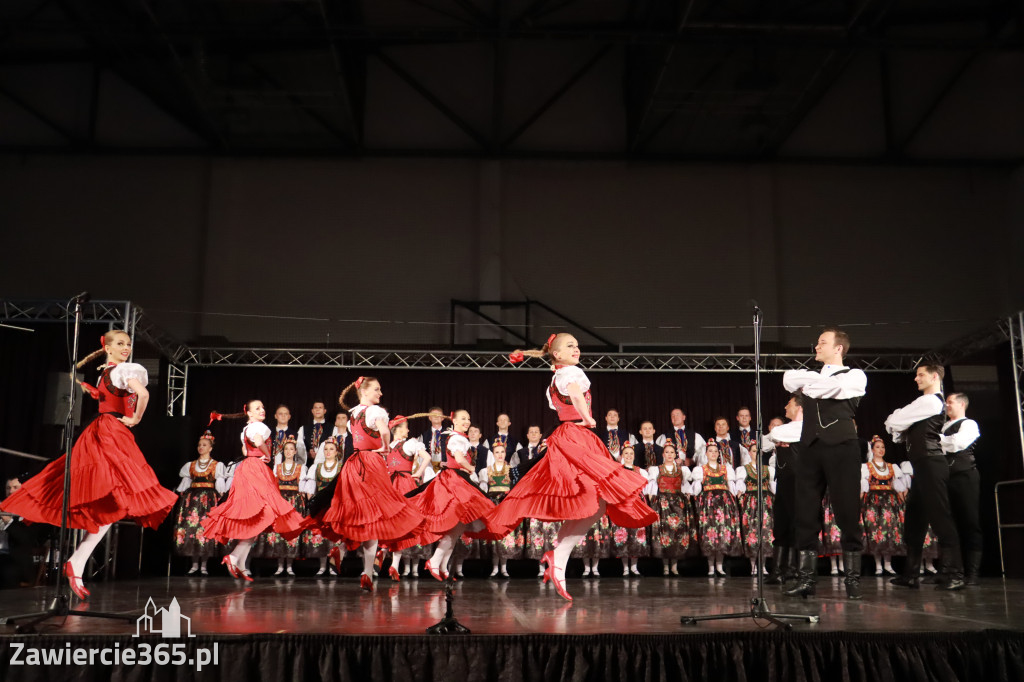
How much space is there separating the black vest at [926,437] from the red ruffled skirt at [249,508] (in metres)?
5.07

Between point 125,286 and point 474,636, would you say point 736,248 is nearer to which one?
point 125,286

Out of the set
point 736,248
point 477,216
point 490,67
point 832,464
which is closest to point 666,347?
point 736,248

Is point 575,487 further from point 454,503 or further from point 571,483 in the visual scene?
point 454,503

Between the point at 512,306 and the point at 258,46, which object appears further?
the point at 512,306

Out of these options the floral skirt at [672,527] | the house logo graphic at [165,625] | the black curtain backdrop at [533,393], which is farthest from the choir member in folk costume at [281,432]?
the house logo graphic at [165,625]

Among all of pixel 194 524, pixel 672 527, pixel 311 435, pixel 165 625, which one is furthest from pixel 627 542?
pixel 165 625

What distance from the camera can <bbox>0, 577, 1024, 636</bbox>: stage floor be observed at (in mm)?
4195

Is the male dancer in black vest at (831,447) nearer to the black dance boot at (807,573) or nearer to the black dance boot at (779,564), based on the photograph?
the black dance boot at (807,573)

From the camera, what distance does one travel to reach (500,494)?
1049 centimetres

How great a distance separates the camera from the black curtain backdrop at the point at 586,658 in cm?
377

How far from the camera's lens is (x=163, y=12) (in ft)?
36.8

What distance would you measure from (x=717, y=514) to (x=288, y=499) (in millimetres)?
5183

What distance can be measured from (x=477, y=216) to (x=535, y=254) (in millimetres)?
1043

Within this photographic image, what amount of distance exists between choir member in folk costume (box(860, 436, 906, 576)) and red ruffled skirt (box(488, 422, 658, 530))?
6.10 metres
